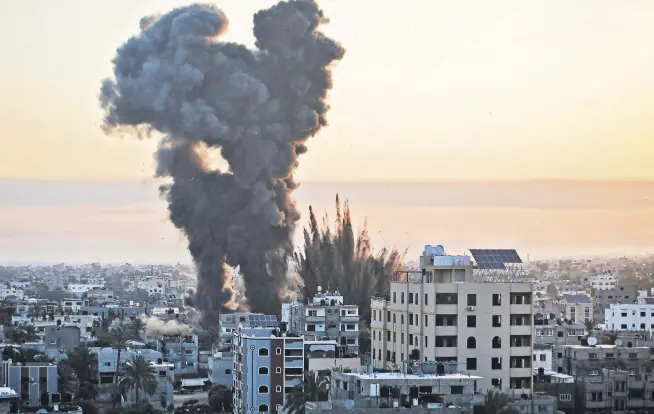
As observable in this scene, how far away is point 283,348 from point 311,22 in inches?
1950

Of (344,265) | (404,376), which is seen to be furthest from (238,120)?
(404,376)

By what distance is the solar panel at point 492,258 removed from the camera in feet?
184

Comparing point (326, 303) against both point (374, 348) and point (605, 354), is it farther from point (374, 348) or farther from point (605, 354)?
point (374, 348)

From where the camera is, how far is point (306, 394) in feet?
183

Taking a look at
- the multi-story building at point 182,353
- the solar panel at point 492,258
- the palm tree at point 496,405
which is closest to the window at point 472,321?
the solar panel at point 492,258

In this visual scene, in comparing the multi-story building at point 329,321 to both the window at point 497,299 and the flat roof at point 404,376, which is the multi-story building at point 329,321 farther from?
the flat roof at point 404,376

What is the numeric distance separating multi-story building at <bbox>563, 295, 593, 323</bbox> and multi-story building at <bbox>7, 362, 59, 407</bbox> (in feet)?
177

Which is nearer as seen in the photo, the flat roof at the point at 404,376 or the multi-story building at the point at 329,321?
the flat roof at the point at 404,376

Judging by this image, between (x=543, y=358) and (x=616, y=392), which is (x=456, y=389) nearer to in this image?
(x=616, y=392)

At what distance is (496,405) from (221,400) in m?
27.0

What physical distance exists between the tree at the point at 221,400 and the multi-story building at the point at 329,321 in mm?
13360

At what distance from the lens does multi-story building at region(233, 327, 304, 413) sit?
2544 inches

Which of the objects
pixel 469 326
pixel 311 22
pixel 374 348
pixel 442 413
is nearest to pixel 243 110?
pixel 311 22

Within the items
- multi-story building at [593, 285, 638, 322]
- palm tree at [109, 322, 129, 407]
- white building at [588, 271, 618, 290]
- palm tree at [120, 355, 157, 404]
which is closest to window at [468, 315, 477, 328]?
palm tree at [120, 355, 157, 404]
